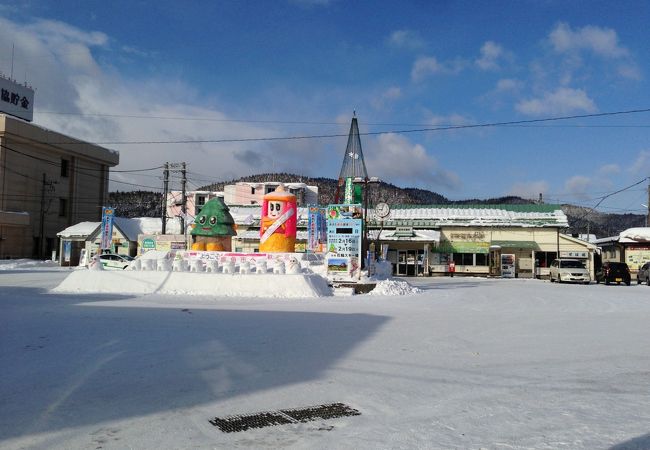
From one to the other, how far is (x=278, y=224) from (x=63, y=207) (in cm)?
4410

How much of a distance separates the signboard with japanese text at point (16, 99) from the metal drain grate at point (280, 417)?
6139 centimetres

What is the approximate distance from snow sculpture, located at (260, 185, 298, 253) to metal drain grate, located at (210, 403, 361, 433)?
835 inches

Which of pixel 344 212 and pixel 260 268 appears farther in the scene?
pixel 344 212

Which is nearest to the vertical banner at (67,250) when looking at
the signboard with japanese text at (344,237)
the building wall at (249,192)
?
the signboard with japanese text at (344,237)

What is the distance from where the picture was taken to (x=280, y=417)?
507 cm

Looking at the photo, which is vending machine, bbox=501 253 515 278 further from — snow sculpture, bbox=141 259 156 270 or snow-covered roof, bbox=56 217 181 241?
snow-covered roof, bbox=56 217 181 241

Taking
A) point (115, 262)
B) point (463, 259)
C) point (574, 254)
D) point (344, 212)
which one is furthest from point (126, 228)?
point (574, 254)

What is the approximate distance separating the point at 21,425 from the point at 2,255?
5341 centimetres

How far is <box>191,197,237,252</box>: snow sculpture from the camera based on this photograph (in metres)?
27.1

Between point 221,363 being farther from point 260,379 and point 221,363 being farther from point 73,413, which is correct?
point 73,413

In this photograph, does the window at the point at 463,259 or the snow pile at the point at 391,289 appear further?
the window at the point at 463,259

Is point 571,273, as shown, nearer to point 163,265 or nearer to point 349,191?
point 349,191

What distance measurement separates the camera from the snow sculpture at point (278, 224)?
1045 inches

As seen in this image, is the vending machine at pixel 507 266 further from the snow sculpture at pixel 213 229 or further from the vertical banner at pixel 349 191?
the snow sculpture at pixel 213 229
